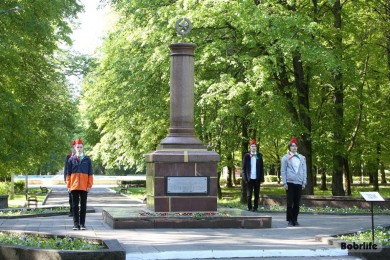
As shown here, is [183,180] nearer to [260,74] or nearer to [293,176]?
[293,176]

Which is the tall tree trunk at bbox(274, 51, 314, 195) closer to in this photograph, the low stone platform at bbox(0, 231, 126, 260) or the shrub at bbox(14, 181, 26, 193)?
the low stone platform at bbox(0, 231, 126, 260)

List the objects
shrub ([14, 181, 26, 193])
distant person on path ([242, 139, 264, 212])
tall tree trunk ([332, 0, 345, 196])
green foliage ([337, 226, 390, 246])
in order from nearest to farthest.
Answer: green foliage ([337, 226, 390, 246]) < distant person on path ([242, 139, 264, 212]) < tall tree trunk ([332, 0, 345, 196]) < shrub ([14, 181, 26, 193])

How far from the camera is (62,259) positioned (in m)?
9.29

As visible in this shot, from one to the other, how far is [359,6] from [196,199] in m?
17.1

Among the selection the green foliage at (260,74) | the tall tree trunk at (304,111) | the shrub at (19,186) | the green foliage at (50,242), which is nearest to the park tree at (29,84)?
the green foliage at (260,74)

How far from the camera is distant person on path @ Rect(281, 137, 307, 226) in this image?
15195mm

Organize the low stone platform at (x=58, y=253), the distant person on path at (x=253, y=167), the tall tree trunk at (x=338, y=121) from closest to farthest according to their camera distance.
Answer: the low stone platform at (x=58, y=253)
the distant person on path at (x=253, y=167)
the tall tree trunk at (x=338, y=121)

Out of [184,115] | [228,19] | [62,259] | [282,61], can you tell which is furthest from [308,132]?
[62,259]

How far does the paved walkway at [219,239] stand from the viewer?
10.4 metres

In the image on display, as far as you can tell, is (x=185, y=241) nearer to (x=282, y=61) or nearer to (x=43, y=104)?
(x=282, y=61)

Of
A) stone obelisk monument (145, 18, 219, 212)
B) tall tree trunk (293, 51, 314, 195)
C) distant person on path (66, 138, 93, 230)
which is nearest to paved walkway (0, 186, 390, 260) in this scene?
distant person on path (66, 138, 93, 230)

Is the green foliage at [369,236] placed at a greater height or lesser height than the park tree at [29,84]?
lesser

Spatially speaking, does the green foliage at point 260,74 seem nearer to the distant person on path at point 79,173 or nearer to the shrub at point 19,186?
the distant person on path at point 79,173

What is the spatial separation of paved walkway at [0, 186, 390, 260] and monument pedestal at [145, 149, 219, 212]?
4.86ft
